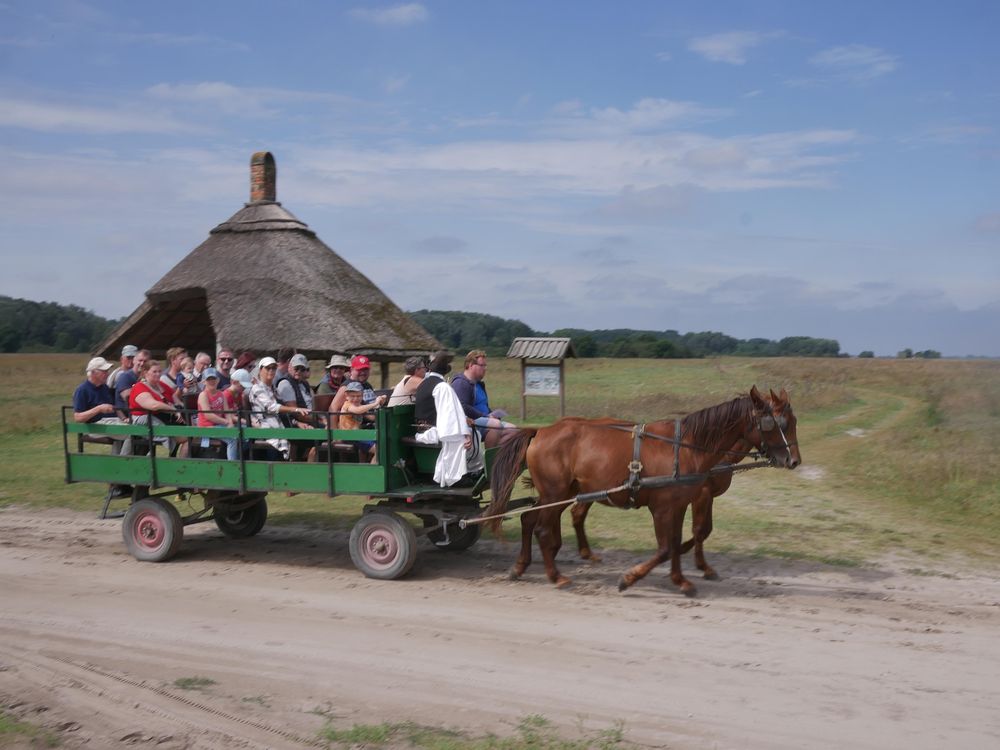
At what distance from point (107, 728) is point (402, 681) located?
→ 173 centimetres

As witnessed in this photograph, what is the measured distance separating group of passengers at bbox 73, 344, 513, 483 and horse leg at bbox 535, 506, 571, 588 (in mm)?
933

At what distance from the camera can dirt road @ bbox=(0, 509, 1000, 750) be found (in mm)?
5152

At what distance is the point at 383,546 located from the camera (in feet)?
28.3

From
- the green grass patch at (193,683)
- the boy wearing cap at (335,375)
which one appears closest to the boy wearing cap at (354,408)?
the boy wearing cap at (335,375)

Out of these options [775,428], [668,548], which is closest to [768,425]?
[775,428]

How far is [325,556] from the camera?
9.66m

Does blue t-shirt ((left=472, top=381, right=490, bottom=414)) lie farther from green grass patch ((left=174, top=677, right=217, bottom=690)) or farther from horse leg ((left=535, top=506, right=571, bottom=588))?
green grass patch ((left=174, top=677, right=217, bottom=690))

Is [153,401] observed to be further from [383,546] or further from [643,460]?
[643,460]

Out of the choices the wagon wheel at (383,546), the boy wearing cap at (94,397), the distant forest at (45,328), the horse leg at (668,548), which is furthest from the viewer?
the distant forest at (45,328)

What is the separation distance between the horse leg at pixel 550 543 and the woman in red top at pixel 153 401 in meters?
3.90

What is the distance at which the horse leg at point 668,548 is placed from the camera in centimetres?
790

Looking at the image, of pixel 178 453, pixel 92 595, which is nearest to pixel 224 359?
pixel 178 453

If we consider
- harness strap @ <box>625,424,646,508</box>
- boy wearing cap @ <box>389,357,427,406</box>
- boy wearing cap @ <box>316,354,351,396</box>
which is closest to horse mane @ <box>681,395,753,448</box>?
harness strap @ <box>625,424,646,508</box>

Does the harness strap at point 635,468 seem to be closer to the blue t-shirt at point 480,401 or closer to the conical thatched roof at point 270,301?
the blue t-shirt at point 480,401
